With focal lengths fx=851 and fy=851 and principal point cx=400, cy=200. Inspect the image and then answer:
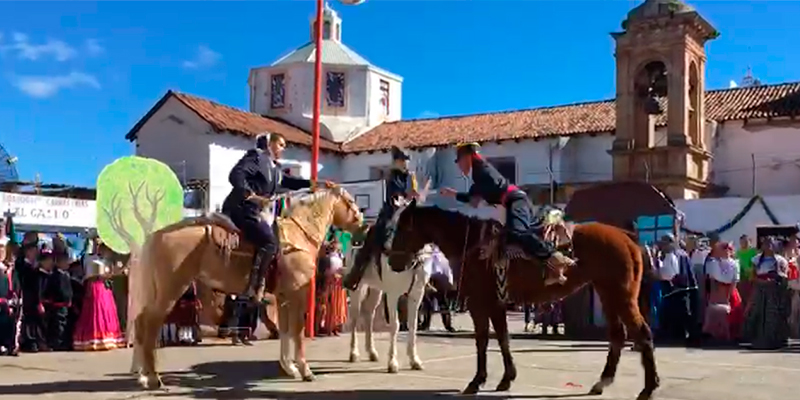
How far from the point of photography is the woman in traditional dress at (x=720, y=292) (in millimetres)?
15586

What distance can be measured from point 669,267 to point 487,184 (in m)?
8.27

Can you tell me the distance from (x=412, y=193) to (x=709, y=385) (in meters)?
4.05

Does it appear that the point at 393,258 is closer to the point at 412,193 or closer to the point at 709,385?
the point at 412,193

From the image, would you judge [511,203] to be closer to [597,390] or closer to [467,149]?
[467,149]

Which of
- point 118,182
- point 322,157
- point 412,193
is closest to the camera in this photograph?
point 412,193

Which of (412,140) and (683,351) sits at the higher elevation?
(412,140)

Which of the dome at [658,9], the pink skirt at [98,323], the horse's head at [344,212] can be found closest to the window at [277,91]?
the dome at [658,9]

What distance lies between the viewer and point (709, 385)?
9.65 metres

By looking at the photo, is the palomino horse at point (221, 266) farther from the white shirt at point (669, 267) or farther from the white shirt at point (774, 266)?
the white shirt at point (774, 266)

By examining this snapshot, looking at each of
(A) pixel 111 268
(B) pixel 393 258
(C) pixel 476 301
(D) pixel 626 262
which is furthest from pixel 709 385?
(A) pixel 111 268

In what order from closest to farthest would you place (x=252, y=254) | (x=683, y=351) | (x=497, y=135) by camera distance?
1. (x=252, y=254)
2. (x=683, y=351)
3. (x=497, y=135)

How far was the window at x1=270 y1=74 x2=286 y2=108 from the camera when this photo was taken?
4501 cm

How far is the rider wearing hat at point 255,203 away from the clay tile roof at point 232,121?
92.1 feet

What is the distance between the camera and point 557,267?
8.54 metres
